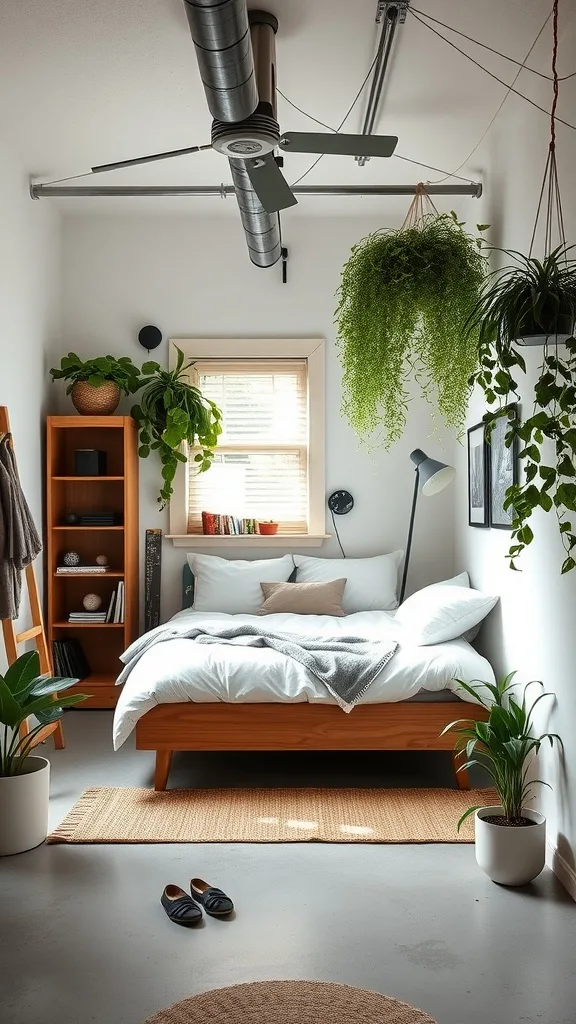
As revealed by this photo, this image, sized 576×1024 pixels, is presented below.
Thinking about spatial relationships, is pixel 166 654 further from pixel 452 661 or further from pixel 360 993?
pixel 360 993

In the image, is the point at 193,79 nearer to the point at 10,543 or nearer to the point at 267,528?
the point at 10,543

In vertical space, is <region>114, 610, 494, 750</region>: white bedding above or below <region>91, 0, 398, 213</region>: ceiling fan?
below

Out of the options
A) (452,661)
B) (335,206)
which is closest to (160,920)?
(452,661)

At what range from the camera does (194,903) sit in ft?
9.26

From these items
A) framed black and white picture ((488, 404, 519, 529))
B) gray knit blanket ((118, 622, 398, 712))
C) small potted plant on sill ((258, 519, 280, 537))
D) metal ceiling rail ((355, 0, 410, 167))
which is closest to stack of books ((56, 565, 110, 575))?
gray knit blanket ((118, 622, 398, 712))

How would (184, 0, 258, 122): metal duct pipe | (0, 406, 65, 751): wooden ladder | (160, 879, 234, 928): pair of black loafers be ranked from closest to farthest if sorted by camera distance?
(184, 0, 258, 122): metal duct pipe → (160, 879, 234, 928): pair of black loafers → (0, 406, 65, 751): wooden ladder

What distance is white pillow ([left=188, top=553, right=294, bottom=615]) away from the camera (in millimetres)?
5340

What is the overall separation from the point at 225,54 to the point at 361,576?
10.7 ft

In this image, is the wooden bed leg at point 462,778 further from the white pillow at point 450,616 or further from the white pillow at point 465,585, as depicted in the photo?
the white pillow at point 465,585

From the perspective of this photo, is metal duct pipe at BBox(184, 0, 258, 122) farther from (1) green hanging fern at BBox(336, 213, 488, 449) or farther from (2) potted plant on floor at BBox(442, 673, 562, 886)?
(2) potted plant on floor at BBox(442, 673, 562, 886)

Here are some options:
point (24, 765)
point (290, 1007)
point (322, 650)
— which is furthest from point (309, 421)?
point (290, 1007)

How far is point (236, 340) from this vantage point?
5652 millimetres

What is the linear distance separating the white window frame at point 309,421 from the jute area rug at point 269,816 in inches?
79.0

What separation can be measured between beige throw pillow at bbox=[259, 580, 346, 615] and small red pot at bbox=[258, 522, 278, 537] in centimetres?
49
